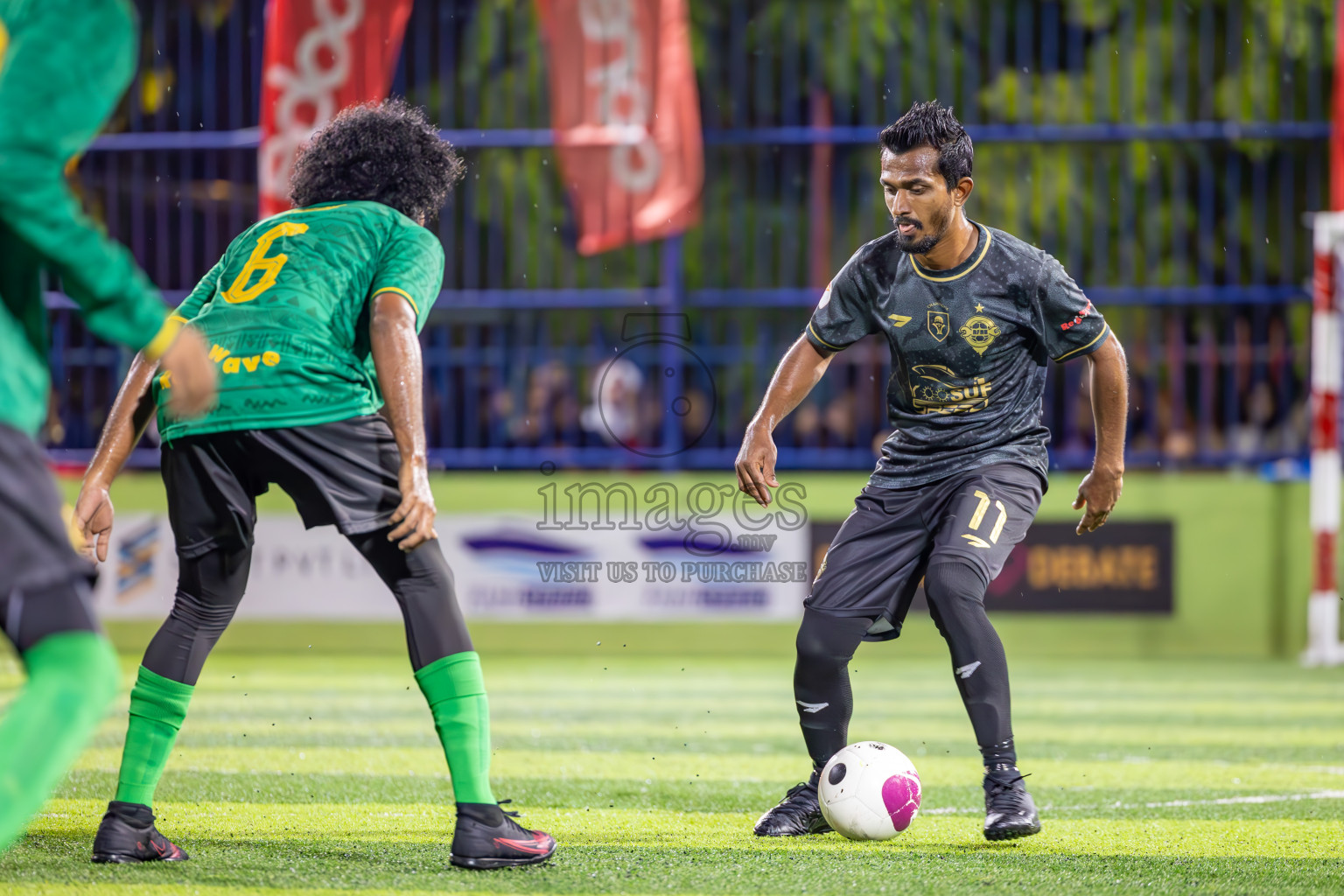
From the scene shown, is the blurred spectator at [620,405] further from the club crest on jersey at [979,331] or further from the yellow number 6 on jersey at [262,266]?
the yellow number 6 on jersey at [262,266]

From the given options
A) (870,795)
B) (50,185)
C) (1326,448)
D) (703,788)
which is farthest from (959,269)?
(1326,448)

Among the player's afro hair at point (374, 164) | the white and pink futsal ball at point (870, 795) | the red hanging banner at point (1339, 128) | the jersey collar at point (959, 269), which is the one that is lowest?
the white and pink futsal ball at point (870, 795)

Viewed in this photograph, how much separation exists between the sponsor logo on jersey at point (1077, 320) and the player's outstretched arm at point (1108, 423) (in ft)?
0.34

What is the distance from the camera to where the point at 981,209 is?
14.6 m

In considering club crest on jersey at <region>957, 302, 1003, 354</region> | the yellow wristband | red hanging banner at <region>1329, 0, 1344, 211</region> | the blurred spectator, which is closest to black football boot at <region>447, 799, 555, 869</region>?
the yellow wristband

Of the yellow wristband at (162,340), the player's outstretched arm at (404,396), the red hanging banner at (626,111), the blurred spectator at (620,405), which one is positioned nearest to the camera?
the yellow wristband at (162,340)

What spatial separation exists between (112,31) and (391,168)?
4.47ft

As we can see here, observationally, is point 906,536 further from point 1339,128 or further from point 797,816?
point 1339,128

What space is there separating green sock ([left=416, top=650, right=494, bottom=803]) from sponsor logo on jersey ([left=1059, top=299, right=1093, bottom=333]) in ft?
6.56

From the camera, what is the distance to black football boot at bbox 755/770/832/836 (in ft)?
15.4

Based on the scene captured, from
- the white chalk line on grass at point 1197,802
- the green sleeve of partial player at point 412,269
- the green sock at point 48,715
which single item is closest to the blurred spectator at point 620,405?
the white chalk line on grass at point 1197,802

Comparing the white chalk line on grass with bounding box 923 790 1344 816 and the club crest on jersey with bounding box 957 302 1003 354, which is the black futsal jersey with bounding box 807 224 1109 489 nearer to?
the club crest on jersey with bounding box 957 302 1003 354

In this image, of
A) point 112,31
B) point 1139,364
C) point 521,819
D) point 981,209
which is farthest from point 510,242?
point 112,31

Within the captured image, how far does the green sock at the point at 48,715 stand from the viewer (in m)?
2.69
